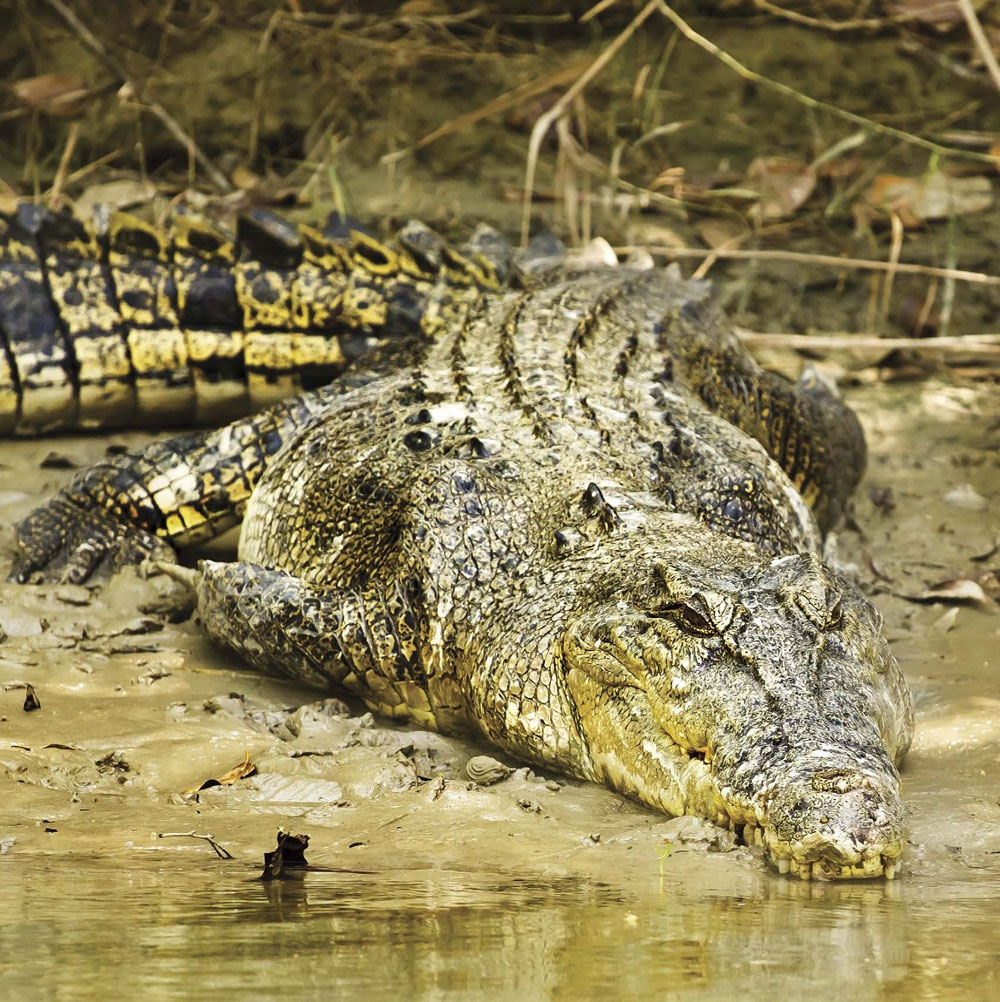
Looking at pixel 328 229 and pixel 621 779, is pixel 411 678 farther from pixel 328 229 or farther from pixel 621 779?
pixel 328 229

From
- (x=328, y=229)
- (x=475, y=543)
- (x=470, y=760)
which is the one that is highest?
(x=328, y=229)

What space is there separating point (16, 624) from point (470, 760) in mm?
1457

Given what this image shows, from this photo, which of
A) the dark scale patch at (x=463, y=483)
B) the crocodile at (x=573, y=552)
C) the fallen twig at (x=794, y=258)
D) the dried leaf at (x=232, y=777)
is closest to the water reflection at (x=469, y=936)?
the crocodile at (x=573, y=552)

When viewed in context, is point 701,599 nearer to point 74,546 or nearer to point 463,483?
point 463,483

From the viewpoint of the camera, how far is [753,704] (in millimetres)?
2693

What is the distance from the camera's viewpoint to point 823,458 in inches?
198

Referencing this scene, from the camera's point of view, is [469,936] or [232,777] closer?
[469,936]

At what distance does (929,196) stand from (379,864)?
5.46 metres

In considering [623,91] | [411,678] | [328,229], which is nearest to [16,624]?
[411,678]

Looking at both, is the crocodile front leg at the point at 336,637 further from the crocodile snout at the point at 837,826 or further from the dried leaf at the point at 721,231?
the dried leaf at the point at 721,231

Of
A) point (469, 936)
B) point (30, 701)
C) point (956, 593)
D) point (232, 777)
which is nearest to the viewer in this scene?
point (469, 936)

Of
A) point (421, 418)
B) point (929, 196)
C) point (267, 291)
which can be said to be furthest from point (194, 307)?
point (929, 196)

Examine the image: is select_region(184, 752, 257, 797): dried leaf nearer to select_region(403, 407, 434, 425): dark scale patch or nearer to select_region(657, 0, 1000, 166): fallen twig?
select_region(403, 407, 434, 425): dark scale patch

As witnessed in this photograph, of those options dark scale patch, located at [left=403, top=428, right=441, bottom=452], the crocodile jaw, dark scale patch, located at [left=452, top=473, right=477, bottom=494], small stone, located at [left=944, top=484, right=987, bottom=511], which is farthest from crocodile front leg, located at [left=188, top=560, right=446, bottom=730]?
small stone, located at [left=944, top=484, right=987, bottom=511]
